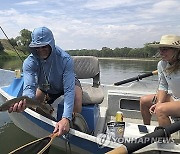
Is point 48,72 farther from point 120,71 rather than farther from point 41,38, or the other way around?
point 120,71

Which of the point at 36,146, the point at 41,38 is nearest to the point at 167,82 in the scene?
the point at 41,38

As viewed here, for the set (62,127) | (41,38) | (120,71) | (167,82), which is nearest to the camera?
(62,127)

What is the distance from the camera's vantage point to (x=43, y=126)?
13.1ft

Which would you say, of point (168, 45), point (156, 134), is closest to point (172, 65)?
point (168, 45)

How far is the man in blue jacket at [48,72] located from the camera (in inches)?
142

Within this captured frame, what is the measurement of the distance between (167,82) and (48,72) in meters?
1.72

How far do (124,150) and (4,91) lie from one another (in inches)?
124

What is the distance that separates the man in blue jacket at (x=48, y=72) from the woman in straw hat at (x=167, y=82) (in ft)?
3.63

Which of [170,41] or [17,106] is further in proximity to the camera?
[170,41]

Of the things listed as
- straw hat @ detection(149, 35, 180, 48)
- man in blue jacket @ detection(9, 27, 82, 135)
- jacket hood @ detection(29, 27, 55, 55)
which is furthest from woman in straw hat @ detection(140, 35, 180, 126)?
jacket hood @ detection(29, 27, 55, 55)

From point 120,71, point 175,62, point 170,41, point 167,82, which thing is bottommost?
point 120,71

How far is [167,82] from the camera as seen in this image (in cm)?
396

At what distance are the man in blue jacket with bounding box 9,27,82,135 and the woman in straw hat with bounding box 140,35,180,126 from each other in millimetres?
1107

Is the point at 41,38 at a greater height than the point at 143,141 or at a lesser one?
greater
